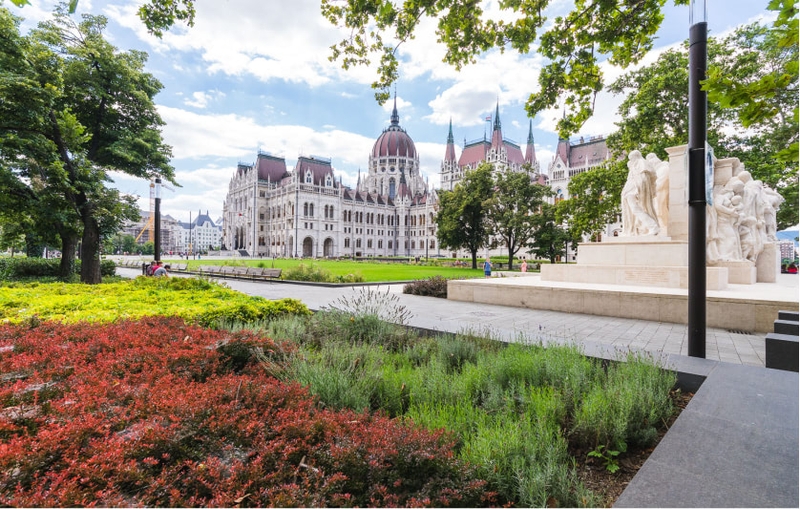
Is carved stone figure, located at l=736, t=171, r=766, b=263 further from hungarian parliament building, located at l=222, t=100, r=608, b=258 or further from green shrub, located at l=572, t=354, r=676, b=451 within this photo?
hungarian parliament building, located at l=222, t=100, r=608, b=258

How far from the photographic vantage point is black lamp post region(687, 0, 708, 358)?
4998mm

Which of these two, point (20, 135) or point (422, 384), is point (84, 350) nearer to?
point (422, 384)

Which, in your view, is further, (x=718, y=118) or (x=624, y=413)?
(x=718, y=118)

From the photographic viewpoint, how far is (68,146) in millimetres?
14648

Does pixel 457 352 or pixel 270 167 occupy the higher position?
pixel 270 167

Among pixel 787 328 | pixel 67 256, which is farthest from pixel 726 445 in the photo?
pixel 67 256

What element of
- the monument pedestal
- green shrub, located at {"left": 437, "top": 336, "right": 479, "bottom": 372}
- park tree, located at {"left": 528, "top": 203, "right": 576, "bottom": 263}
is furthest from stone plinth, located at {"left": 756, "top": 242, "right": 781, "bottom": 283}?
park tree, located at {"left": 528, "top": 203, "right": 576, "bottom": 263}

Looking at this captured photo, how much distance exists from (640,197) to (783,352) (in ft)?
37.4

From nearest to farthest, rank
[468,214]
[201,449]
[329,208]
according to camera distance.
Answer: [201,449]
[468,214]
[329,208]

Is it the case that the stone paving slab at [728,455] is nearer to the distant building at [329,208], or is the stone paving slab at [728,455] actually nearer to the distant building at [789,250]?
the distant building at [789,250]

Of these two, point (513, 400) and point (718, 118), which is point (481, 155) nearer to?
point (718, 118)

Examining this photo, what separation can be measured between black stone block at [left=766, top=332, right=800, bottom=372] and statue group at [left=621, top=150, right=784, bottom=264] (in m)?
10.5

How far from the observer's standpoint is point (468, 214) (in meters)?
38.2

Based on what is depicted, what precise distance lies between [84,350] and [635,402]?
228 inches
